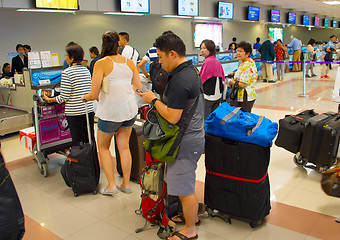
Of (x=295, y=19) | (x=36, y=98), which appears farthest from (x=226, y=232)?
(x=295, y=19)

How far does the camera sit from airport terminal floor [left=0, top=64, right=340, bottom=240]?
2629mm

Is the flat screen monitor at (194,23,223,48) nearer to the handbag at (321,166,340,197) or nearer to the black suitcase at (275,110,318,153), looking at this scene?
the black suitcase at (275,110,318,153)

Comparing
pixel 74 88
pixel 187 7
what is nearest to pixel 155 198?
pixel 74 88

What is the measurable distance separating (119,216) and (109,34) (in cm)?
170

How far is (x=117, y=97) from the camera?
9.98ft

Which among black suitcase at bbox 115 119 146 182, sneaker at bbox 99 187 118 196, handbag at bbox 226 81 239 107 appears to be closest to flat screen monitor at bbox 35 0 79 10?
black suitcase at bbox 115 119 146 182

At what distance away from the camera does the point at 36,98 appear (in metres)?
3.70

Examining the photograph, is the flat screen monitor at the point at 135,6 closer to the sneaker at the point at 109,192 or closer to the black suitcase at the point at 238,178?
the sneaker at the point at 109,192

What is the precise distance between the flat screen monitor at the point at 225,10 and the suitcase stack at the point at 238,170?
400 inches

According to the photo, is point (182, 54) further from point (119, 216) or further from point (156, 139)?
point (119, 216)

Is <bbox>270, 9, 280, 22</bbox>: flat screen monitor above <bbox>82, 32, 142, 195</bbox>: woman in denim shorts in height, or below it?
above

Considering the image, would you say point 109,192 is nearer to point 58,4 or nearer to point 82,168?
point 82,168

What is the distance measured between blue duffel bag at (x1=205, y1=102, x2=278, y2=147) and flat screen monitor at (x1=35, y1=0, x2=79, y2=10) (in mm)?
5489

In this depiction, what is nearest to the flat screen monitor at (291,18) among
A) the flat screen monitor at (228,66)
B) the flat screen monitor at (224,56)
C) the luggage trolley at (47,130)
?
the flat screen monitor at (224,56)
